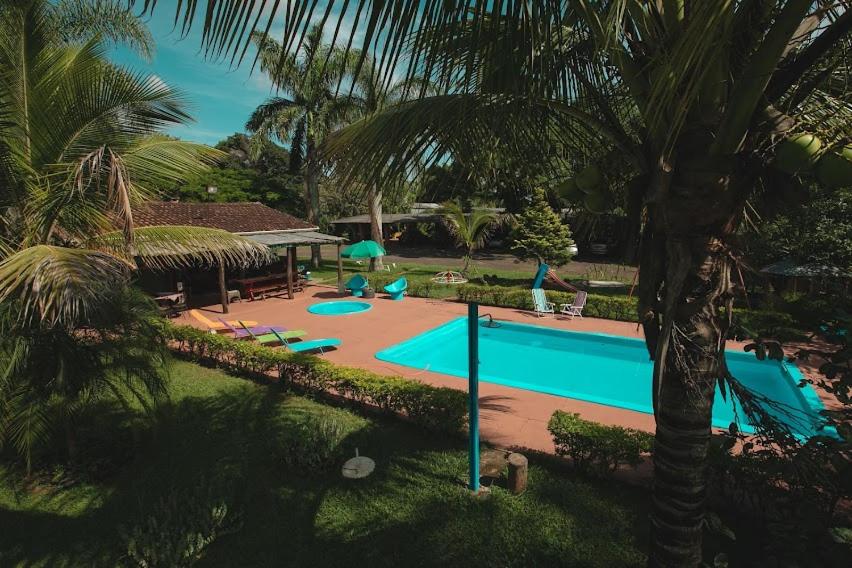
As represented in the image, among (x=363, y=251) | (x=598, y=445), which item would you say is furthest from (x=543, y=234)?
(x=598, y=445)

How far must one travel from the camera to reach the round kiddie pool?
16559 mm

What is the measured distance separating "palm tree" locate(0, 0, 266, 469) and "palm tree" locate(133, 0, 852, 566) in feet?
10.4

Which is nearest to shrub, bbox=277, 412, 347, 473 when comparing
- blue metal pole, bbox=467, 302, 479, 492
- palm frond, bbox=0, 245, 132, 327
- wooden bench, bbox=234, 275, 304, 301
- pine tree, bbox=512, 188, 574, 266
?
blue metal pole, bbox=467, 302, 479, 492

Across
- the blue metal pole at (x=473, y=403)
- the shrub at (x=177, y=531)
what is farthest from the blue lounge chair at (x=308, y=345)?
the blue metal pole at (x=473, y=403)

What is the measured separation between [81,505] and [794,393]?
1201cm

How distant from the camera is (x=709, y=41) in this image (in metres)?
1.22

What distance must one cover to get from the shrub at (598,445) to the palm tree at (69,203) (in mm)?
5060

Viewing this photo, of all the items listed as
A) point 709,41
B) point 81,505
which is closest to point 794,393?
point 709,41

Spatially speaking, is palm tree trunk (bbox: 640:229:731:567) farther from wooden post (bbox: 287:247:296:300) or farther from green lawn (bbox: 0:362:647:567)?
wooden post (bbox: 287:247:296:300)

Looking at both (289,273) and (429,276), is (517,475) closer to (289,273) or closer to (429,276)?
(289,273)

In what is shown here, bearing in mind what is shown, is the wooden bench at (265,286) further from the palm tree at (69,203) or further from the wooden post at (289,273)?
the palm tree at (69,203)

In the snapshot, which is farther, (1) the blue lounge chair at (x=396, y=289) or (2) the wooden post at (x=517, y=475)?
(1) the blue lounge chair at (x=396, y=289)

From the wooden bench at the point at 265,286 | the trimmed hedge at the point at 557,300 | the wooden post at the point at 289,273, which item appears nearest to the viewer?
the trimmed hedge at the point at 557,300

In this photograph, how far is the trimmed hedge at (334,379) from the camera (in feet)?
22.5
